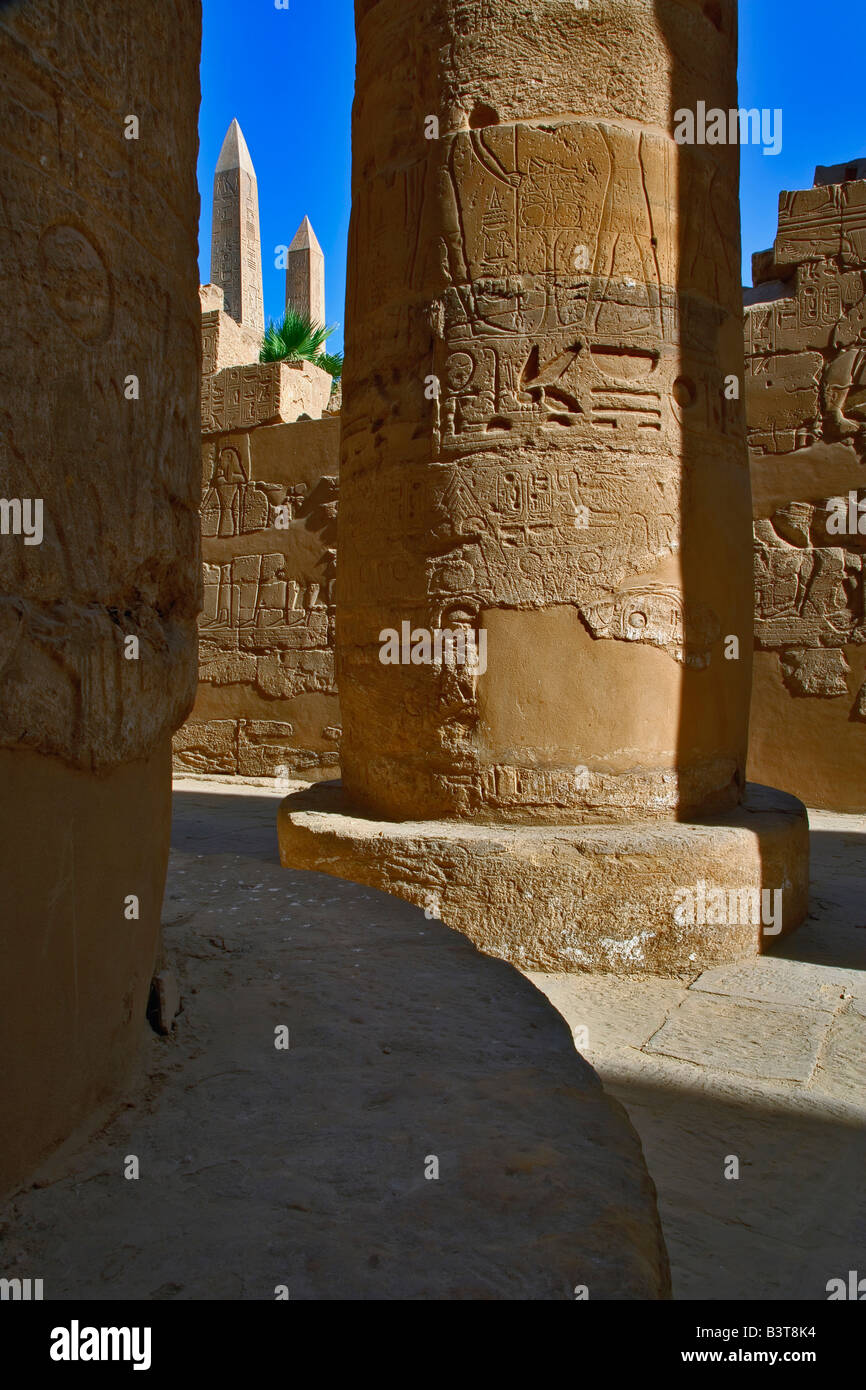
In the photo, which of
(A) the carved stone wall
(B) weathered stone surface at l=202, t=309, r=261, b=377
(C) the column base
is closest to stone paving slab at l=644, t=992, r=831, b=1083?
(C) the column base

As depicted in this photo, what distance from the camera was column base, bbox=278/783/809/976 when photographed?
4.00m

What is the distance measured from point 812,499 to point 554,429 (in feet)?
13.1

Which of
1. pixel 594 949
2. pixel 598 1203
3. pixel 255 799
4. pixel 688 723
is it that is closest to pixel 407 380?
pixel 688 723

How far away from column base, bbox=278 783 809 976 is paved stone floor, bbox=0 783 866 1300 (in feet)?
0.41

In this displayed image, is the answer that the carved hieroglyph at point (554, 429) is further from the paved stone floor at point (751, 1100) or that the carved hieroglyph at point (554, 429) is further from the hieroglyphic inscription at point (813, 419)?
the hieroglyphic inscription at point (813, 419)

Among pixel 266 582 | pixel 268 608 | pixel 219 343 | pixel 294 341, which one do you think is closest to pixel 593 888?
pixel 268 608

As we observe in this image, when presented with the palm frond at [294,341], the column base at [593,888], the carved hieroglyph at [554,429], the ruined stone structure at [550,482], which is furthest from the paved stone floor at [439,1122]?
the palm frond at [294,341]

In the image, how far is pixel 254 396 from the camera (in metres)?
9.65

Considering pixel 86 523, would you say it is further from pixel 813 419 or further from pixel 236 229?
pixel 236 229

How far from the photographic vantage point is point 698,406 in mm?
4543

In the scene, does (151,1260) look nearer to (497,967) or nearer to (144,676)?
(144,676)

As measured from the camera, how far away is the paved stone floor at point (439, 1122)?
4.00ft

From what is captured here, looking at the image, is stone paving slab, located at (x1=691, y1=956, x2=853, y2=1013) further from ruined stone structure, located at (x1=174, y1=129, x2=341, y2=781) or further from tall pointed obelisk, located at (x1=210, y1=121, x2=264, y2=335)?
tall pointed obelisk, located at (x1=210, y1=121, x2=264, y2=335)

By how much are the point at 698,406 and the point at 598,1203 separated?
12.7 feet
